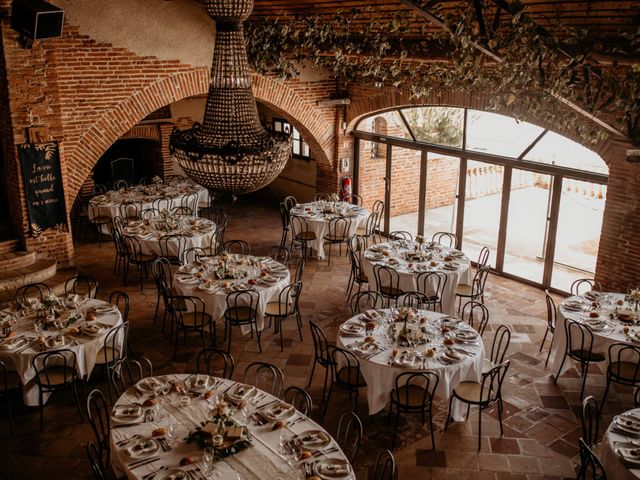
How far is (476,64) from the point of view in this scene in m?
6.81

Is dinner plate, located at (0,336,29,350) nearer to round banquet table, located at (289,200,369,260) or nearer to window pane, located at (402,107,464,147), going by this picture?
round banquet table, located at (289,200,369,260)

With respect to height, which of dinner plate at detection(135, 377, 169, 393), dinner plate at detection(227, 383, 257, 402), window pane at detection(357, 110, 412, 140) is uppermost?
window pane at detection(357, 110, 412, 140)

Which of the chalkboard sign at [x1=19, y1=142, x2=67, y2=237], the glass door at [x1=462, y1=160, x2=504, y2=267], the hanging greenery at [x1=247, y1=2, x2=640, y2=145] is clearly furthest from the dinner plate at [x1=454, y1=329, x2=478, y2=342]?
the chalkboard sign at [x1=19, y1=142, x2=67, y2=237]

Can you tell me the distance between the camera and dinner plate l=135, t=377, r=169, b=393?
5.42 m

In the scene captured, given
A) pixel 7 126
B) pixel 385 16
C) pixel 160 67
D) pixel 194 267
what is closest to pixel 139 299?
pixel 194 267

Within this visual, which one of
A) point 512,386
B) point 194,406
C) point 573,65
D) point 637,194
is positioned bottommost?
point 512,386

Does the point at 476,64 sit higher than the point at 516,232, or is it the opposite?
the point at 476,64

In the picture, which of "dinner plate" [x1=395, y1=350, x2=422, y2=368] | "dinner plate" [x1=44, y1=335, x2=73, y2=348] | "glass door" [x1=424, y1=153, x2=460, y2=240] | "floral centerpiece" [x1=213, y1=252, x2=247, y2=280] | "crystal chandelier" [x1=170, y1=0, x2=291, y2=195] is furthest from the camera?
"glass door" [x1=424, y1=153, x2=460, y2=240]

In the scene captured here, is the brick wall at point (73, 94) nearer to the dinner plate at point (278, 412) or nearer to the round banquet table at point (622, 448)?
the dinner plate at point (278, 412)

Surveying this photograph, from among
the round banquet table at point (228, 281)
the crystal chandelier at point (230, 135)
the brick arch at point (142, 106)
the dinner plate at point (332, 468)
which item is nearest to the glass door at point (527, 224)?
the round banquet table at point (228, 281)

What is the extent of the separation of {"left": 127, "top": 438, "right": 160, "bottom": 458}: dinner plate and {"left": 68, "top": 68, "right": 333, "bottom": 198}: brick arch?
6240 mm

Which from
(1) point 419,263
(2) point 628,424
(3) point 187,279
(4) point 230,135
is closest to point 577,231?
(1) point 419,263

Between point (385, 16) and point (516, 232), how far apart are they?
5294mm

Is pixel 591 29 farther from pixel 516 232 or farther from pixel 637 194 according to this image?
pixel 516 232
